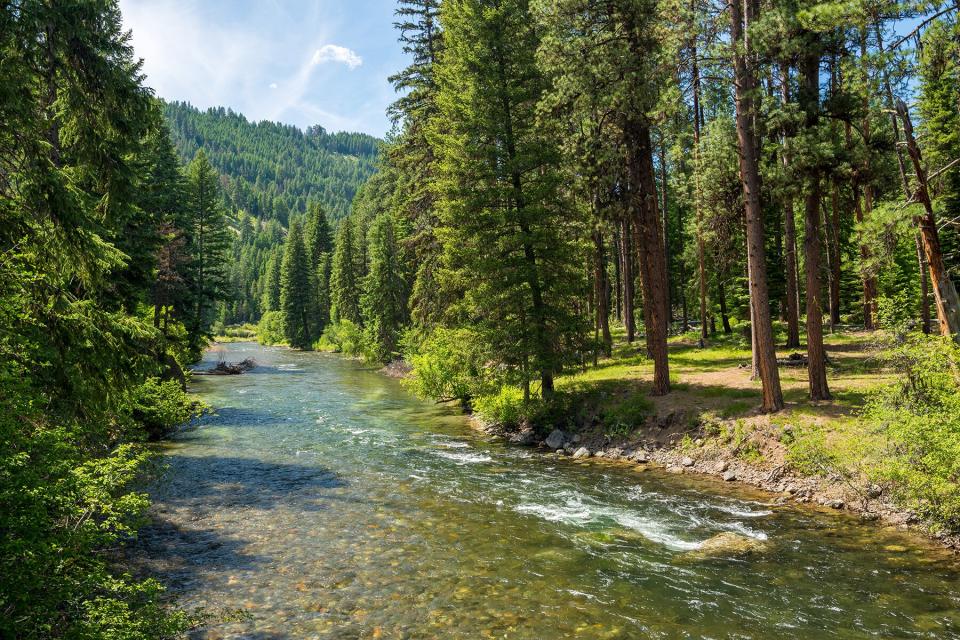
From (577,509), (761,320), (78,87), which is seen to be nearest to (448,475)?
(577,509)

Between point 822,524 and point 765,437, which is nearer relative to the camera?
point 822,524

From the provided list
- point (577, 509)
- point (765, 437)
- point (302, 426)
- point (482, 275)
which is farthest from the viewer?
point (302, 426)

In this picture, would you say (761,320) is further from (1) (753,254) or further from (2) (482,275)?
(2) (482,275)

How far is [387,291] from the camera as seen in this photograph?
51719 mm

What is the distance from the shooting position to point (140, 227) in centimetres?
2394

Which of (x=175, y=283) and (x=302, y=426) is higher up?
(x=175, y=283)

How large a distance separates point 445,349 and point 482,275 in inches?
246

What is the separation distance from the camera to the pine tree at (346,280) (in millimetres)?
68250

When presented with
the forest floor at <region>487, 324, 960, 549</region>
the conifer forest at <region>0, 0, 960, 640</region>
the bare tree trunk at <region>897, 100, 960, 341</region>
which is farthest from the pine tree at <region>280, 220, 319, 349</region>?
the bare tree trunk at <region>897, 100, 960, 341</region>

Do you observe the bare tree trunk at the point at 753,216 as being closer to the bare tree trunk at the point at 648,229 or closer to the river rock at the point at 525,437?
the bare tree trunk at the point at 648,229

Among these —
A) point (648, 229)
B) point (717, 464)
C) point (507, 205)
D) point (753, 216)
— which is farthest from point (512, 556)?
point (507, 205)

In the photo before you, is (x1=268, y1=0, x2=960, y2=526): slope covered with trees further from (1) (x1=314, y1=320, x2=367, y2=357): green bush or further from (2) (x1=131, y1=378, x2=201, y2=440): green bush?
(1) (x1=314, y1=320, x2=367, y2=357): green bush

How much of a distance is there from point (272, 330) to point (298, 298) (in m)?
16.4

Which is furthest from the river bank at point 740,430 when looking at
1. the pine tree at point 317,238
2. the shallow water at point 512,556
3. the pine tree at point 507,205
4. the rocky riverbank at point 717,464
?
the pine tree at point 317,238
